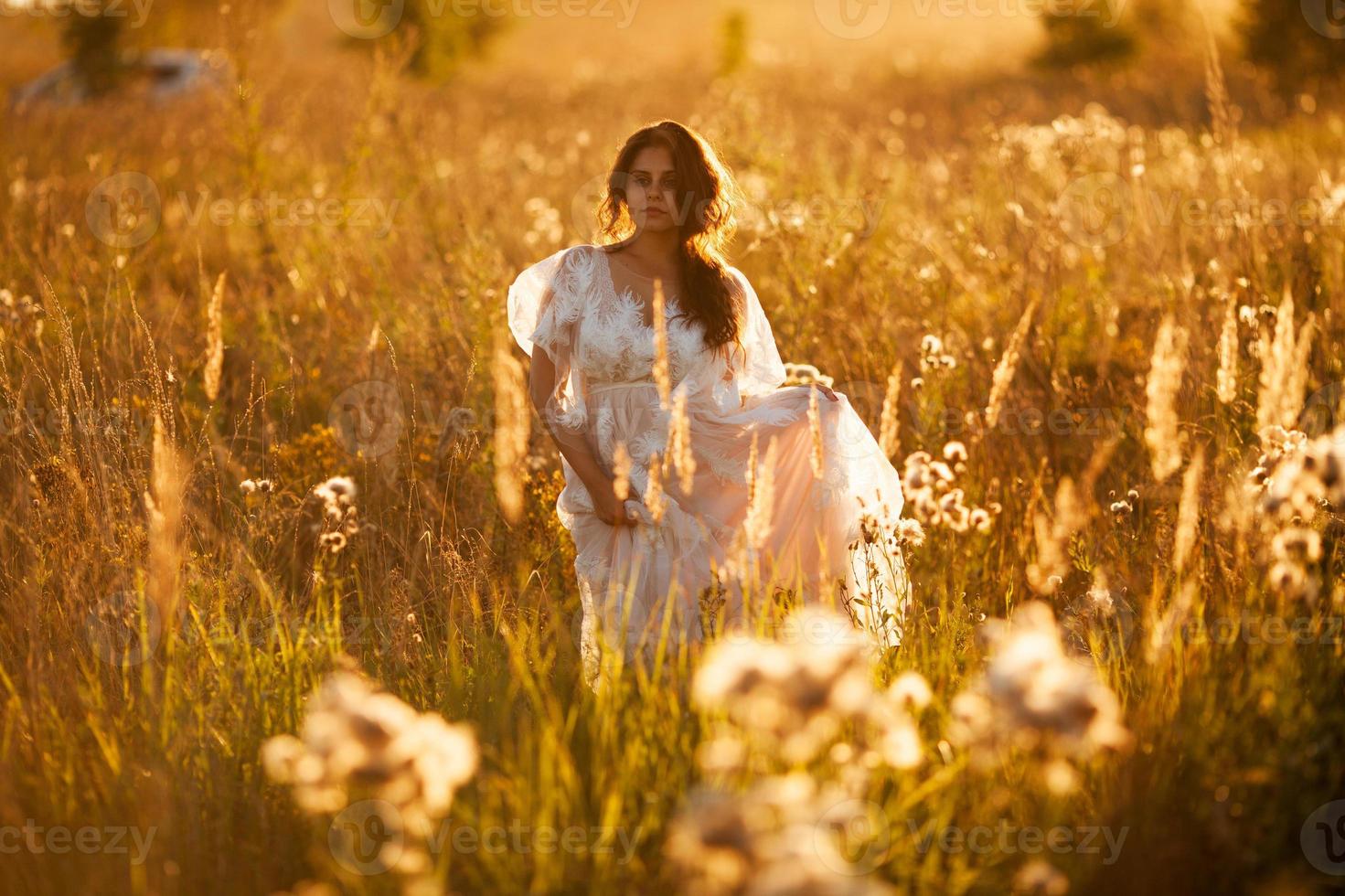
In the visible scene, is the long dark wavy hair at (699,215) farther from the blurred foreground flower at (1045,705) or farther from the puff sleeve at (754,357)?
the blurred foreground flower at (1045,705)

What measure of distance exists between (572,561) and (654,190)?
4.24ft

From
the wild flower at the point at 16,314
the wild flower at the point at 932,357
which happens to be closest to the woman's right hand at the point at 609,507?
the wild flower at the point at 932,357

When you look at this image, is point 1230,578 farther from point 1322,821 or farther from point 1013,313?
point 1013,313

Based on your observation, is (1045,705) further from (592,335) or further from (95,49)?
(95,49)

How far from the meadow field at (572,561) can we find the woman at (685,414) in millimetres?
214

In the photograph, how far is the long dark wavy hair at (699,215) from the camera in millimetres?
3477

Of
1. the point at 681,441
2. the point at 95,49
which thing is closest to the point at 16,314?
the point at 681,441

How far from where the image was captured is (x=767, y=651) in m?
1.37

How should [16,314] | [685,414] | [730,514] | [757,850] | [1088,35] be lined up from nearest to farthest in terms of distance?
[757,850]
[685,414]
[730,514]
[16,314]
[1088,35]

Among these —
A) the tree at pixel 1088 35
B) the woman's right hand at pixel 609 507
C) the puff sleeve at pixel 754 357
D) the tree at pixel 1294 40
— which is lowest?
the woman's right hand at pixel 609 507

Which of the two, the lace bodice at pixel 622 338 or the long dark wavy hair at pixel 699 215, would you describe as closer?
the lace bodice at pixel 622 338

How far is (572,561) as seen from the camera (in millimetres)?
3818

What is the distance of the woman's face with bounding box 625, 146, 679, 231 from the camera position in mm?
3471

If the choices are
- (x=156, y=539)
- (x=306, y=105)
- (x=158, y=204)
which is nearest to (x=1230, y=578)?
(x=156, y=539)
